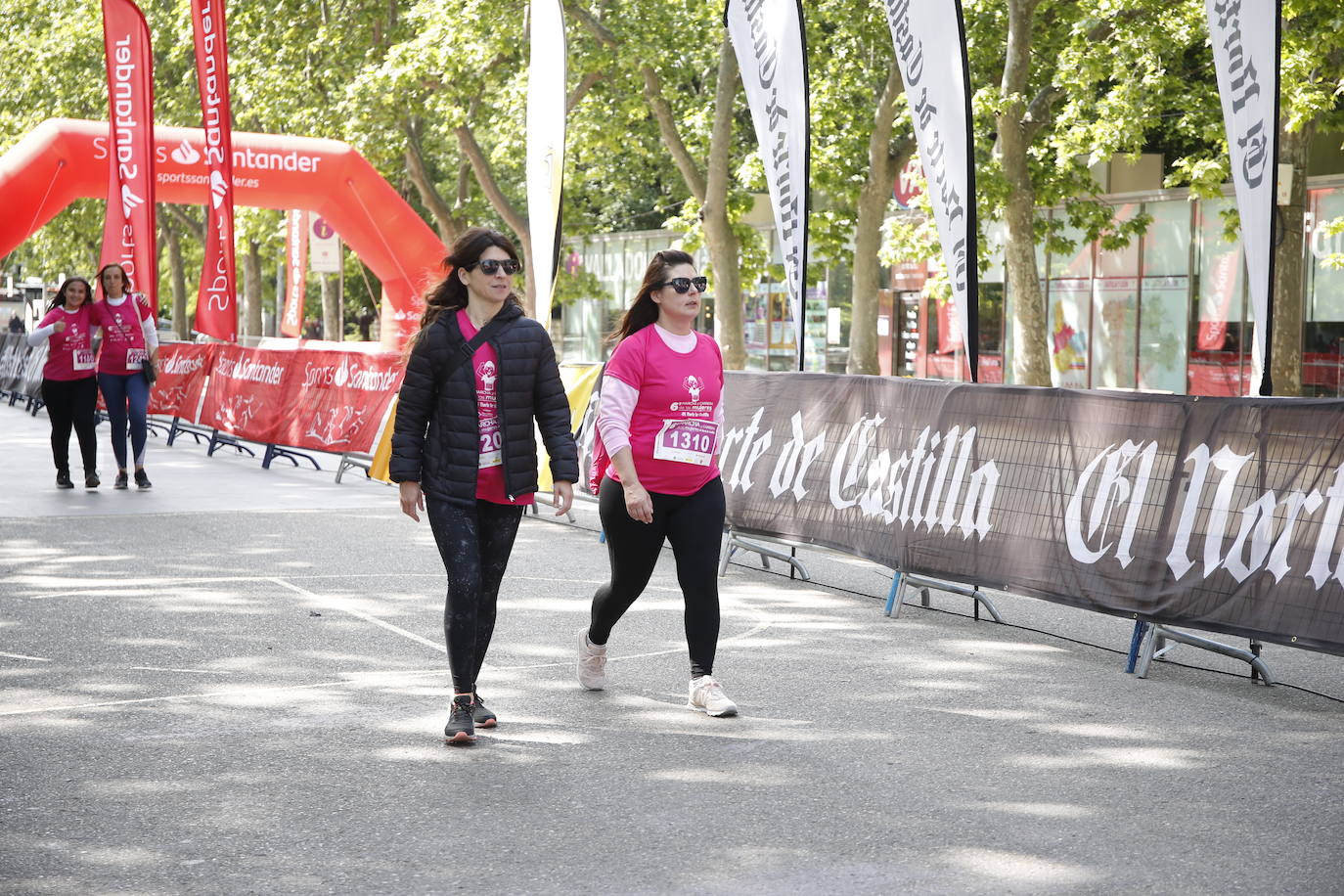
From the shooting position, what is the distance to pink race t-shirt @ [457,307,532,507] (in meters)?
5.89

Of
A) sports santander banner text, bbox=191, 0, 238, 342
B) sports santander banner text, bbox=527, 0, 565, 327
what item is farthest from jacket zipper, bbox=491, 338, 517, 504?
sports santander banner text, bbox=191, 0, 238, 342

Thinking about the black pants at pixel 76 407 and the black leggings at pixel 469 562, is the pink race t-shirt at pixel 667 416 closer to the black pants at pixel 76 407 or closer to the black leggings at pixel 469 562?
the black leggings at pixel 469 562

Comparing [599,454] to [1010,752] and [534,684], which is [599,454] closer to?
[534,684]

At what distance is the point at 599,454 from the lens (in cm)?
659

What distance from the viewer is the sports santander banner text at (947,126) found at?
1056 centimetres

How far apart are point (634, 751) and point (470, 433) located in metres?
1.29

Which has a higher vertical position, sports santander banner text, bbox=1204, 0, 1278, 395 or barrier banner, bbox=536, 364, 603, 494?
sports santander banner text, bbox=1204, 0, 1278, 395

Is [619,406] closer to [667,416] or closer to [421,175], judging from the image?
[667,416]

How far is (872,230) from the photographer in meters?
25.3

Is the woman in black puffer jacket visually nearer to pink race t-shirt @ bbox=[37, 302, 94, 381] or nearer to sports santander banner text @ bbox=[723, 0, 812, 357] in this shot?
sports santander banner text @ bbox=[723, 0, 812, 357]

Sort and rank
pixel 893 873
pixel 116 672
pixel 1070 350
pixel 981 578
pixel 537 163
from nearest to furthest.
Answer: pixel 893 873, pixel 116 672, pixel 981 578, pixel 537 163, pixel 1070 350

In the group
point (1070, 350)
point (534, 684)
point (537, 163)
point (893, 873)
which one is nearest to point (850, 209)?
point (1070, 350)

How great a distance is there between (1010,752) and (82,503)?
32.2ft

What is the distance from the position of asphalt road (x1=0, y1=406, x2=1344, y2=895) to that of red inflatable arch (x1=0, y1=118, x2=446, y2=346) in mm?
13614
